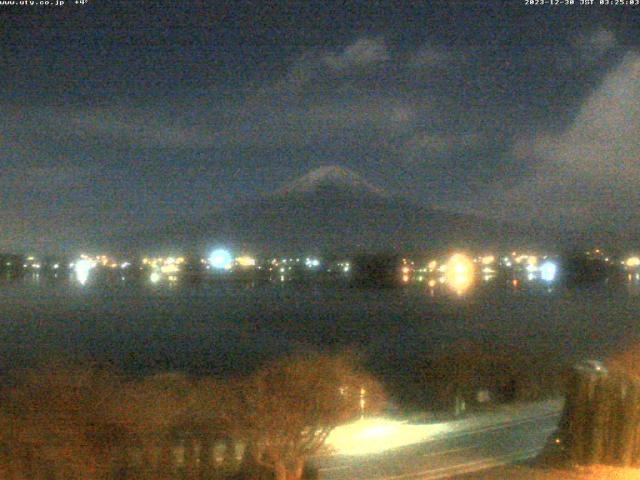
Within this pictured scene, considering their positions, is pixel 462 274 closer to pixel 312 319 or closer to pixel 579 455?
pixel 312 319

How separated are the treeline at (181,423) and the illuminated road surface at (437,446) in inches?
28.4

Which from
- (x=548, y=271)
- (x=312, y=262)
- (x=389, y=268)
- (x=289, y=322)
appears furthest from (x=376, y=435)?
(x=312, y=262)

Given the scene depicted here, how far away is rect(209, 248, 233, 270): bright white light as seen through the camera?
201 ft

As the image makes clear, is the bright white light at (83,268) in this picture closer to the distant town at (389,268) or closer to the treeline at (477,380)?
the distant town at (389,268)

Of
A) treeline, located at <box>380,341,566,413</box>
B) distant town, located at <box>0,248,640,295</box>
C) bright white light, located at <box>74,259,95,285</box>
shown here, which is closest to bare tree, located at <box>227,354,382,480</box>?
treeline, located at <box>380,341,566,413</box>

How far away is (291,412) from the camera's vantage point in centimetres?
1022

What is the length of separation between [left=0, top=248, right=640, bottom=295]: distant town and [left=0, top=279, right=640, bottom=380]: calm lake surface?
5.87ft

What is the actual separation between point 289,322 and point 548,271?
2659 cm

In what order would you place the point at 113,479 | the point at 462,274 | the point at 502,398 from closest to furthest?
1. the point at 113,479
2. the point at 502,398
3. the point at 462,274

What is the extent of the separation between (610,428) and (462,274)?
169ft

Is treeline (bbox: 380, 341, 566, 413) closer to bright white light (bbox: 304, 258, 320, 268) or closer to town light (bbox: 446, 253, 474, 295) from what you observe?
town light (bbox: 446, 253, 474, 295)

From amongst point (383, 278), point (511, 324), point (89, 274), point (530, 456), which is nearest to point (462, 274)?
point (383, 278)

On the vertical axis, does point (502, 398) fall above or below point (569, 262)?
below

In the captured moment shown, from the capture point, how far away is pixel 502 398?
59.9 feet
